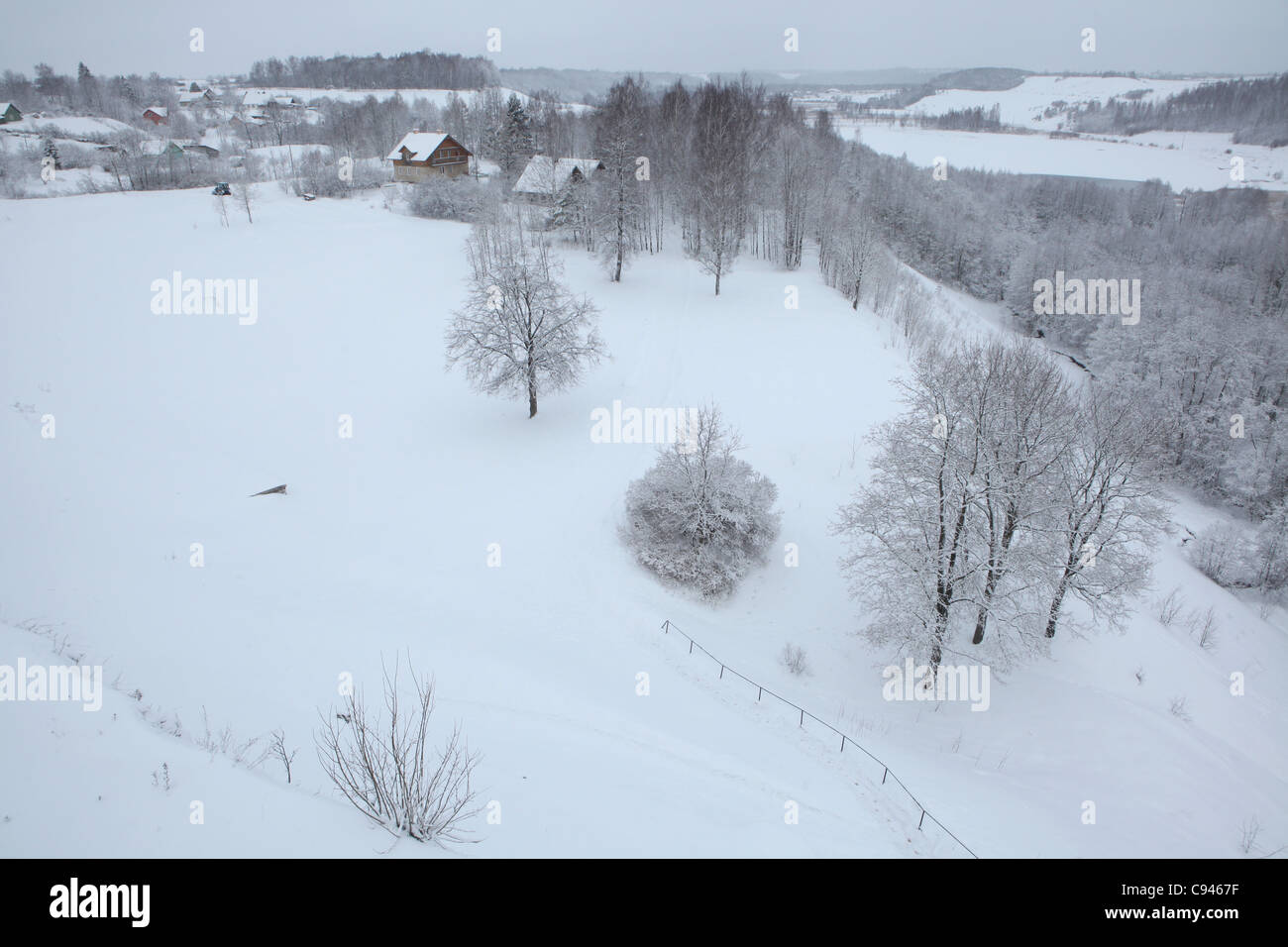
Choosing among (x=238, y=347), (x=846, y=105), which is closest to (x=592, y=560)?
(x=238, y=347)

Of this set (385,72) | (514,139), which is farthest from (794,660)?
(385,72)

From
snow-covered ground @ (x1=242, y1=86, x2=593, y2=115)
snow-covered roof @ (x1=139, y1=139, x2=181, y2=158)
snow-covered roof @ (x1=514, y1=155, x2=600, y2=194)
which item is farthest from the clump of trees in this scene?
snow-covered ground @ (x1=242, y1=86, x2=593, y2=115)

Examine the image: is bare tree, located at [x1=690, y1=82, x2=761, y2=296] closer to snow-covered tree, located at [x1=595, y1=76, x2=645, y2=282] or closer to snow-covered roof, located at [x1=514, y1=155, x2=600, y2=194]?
snow-covered tree, located at [x1=595, y1=76, x2=645, y2=282]

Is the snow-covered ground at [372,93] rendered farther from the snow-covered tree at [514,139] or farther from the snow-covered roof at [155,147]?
the snow-covered tree at [514,139]

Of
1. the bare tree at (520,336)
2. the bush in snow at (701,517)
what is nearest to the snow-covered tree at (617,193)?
the bare tree at (520,336)

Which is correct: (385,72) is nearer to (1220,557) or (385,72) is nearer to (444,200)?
(444,200)

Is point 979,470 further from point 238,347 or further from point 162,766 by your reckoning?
point 238,347
